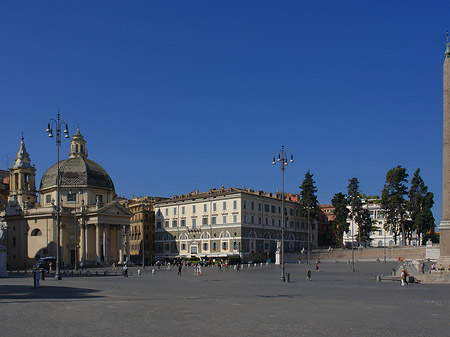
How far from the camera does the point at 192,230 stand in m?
85.2

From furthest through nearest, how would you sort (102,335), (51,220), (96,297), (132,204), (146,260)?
(132,204), (146,260), (51,220), (96,297), (102,335)

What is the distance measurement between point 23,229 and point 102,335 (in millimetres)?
69381

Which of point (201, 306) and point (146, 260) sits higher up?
point (201, 306)

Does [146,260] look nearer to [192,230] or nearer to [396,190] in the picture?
[192,230]

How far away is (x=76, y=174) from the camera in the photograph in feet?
253

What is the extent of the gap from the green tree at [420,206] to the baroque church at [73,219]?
4147 centimetres

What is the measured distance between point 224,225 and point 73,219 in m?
21.8

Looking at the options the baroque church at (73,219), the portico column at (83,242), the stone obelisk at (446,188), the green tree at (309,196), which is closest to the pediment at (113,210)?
the baroque church at (73,219)

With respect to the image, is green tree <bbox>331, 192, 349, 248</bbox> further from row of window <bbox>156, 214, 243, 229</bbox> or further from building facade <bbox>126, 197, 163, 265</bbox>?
building facade <bbox>126, 197, 163, 265</bbox>

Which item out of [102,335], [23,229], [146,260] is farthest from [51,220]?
[102,335]

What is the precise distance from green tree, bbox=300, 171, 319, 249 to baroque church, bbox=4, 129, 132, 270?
99.3 ft

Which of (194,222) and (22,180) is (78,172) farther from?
(194,222)

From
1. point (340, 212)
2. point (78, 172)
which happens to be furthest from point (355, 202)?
point (78, 172)

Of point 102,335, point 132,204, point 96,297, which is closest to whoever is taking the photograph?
point 102,335
